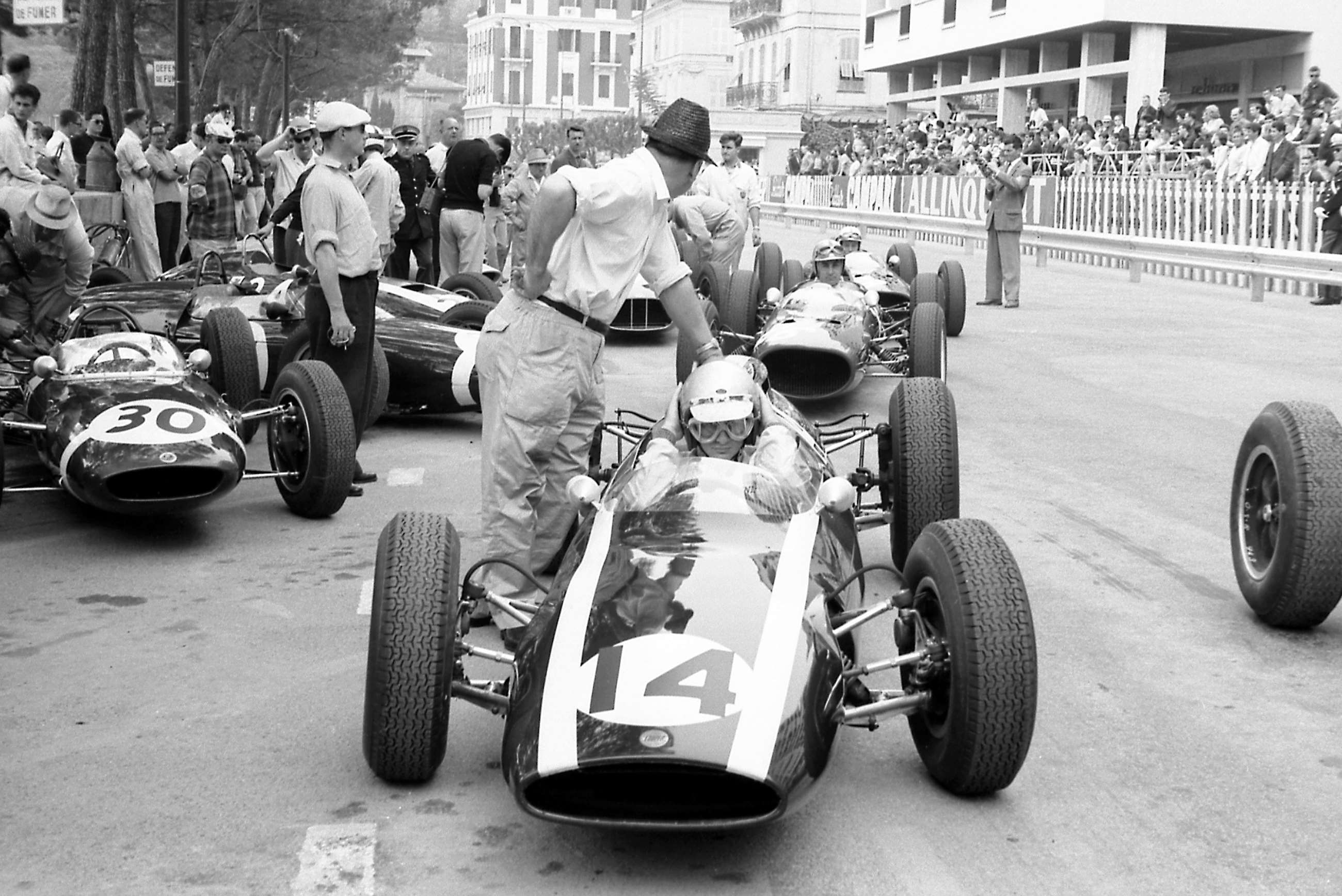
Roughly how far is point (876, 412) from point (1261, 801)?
7200 mm

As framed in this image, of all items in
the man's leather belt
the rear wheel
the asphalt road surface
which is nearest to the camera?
the asphalt road surface

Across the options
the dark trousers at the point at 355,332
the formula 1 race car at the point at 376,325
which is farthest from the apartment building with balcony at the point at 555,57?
the dark trousers at the point at 355,332

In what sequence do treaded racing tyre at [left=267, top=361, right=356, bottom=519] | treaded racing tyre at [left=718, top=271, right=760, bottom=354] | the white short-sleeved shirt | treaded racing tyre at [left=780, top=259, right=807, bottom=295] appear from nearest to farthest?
1. the white short-sleeved shirt
2. treaded racing tyre at [left=267, top=361, right=356, bottom=519]
3. treaded racing tyre at [left=718, top=271, right=760, bottom=354]
4. treaded racing tyre at [left=780, top=259, right=807, bottom=295]

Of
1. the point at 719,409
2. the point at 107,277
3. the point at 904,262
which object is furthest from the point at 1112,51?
Result: the point at 719,409

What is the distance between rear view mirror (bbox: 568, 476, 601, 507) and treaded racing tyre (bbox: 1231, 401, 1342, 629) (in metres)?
2.60

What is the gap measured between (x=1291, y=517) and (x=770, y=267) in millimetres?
10224

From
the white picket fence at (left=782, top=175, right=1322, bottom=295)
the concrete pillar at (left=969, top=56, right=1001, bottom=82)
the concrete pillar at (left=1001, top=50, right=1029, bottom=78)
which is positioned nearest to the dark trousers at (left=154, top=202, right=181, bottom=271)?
the white picket fence at (left=782, top=175, right=1322, bottom=295)

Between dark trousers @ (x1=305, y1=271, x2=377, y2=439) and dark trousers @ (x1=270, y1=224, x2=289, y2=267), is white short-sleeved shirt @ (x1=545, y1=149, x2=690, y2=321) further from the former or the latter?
dark trousers @ (x1=270, y1=224, x2=289, y2=267)

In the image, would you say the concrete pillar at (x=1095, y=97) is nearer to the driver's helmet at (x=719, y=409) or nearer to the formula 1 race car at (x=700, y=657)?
the driver's helmet at (x=719, y=409)

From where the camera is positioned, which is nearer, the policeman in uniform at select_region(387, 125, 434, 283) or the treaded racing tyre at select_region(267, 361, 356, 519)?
the treaded racing tyre at select_region(267, 361, 356, 519)

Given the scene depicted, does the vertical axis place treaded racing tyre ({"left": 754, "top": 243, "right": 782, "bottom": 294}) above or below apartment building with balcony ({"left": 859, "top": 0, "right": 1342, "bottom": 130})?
below

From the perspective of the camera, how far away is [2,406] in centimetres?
864

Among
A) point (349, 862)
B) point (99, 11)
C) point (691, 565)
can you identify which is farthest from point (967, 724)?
point (99, 11)

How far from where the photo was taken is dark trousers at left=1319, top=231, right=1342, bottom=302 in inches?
794
